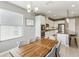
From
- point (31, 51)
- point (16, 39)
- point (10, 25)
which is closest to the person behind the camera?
point (31, 51)

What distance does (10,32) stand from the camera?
16.0 feet

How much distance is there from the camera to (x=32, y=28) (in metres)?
7.07

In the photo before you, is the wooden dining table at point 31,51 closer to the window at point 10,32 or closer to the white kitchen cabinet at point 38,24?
the window at point 10,32

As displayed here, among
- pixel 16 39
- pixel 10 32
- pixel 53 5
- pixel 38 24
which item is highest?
pixel 53 5

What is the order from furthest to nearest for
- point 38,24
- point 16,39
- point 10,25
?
point 38,24 < point 16,39 < point 10,25

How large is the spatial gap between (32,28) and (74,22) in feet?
15.1

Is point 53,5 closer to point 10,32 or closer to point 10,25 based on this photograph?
point 10,25

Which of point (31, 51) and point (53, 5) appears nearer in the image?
point (31, 51)

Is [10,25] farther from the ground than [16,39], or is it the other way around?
[10,25]

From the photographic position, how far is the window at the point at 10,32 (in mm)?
4308

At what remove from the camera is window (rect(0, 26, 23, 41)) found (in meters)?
4.31

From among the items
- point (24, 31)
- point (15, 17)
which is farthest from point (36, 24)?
point (15, 17)

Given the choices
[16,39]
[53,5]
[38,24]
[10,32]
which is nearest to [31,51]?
[10,32]

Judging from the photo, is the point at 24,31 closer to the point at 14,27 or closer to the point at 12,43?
the point at 14,27
